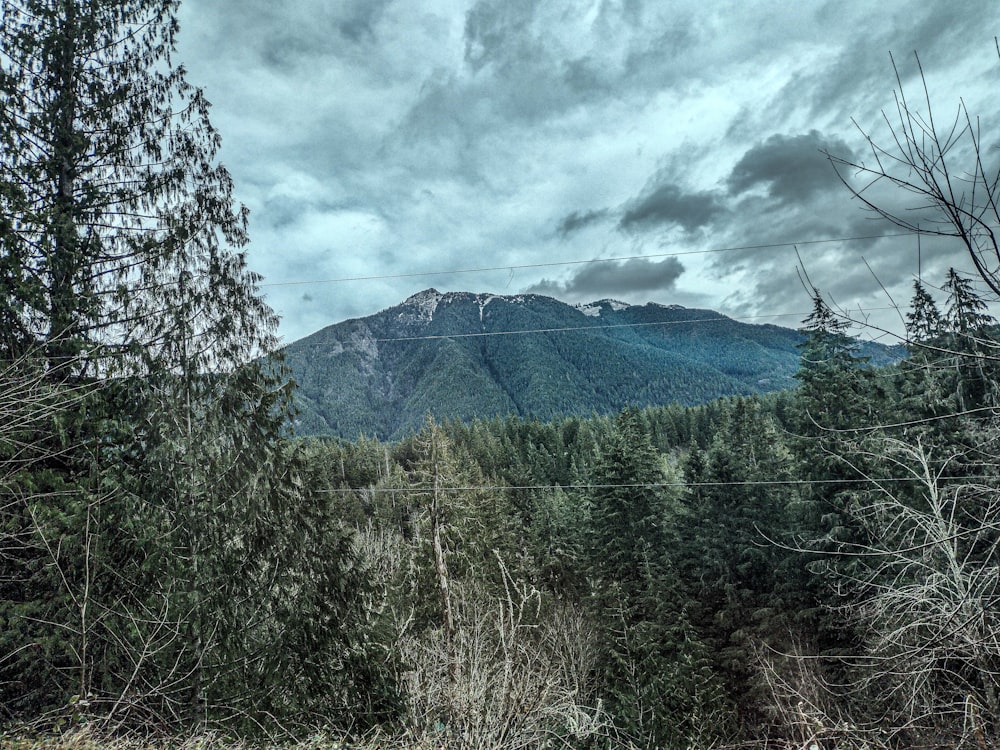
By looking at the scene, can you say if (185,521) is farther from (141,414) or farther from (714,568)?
(714,568)

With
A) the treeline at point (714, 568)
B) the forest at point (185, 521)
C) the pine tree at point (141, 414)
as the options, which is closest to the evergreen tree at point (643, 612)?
the treeline at point (714, 568)

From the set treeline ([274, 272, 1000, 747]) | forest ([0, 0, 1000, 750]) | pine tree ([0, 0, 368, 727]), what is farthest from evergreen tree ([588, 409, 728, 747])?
pine tree ([0, 0, 368, 727])

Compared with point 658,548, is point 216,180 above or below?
above

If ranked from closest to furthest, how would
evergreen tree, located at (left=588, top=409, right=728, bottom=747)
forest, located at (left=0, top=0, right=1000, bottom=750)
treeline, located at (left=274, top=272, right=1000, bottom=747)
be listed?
forest, located at (left=0, top=0, right=1000, bottom=750) → treeline, located at (left=274, top=272, right=1000, bottom=747) → evergreen tree, located at (left=588, top=409, right=728, bottom=747)

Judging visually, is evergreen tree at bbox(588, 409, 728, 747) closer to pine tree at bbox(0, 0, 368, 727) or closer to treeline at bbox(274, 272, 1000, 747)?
treeline at bbox(274, 272, 1000, 747)

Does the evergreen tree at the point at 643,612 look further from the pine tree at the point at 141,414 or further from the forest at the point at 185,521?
the pine tree at the point at 141,414

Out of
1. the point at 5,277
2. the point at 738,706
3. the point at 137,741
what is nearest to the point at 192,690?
the point at 137,741

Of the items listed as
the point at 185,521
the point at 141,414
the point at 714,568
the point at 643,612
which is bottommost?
the point at 643,612

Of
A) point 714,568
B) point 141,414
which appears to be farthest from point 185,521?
point 714,568

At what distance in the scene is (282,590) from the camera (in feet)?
23.6

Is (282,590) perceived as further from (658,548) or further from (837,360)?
(658,548)

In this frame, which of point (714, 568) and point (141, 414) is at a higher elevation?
point (141, 414)

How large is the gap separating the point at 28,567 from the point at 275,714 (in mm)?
3150

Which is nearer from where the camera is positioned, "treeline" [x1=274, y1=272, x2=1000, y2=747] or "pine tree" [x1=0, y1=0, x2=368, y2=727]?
"pine tree" [x1=0, y1=0, x2=368, y2=727]
